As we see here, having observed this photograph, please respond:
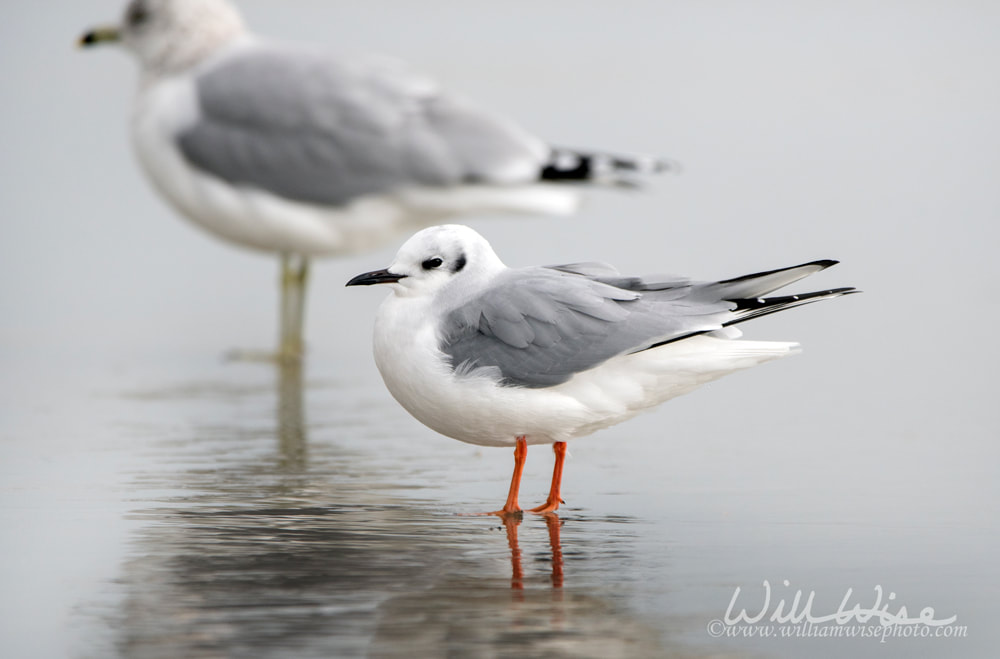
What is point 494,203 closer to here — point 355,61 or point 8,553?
point 355,61

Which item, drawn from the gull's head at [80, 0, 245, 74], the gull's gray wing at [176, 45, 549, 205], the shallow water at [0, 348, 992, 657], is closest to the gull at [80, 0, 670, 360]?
the gull's gray wing at [176, 45, 549, 205]

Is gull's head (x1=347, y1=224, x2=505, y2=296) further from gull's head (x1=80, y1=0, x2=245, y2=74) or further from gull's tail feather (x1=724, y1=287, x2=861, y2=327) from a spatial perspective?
gull's head (x1=80, y1=0, x2=245, y2=74)

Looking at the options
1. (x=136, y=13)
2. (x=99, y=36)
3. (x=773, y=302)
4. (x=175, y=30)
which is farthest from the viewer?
(x=99, y=36)

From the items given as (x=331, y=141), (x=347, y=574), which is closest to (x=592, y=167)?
(x=331, y=141)

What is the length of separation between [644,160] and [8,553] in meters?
5.53

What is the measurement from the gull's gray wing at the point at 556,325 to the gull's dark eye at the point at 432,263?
0.52ft

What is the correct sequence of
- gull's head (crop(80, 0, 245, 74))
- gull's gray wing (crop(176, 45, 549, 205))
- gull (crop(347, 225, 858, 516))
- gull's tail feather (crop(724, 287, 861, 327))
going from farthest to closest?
gull's head (crop(80, 0, 245, 74)), gull's gray wing (crop(176, 45, 549, 205)), gull (crop(347, 225, 858, 516)), gull's tail feather (crop(724, 287, 861, 327))

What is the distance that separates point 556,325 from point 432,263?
45 cm

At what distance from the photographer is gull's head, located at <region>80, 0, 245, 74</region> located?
9156 mm

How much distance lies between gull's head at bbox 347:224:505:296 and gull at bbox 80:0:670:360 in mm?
3806

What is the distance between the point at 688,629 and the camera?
3.14 m

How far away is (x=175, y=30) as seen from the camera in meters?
9.23

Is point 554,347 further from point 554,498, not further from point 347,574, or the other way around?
point 347,574

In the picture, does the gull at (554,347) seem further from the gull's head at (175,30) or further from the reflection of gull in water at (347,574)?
the gull's head at (175,30)
